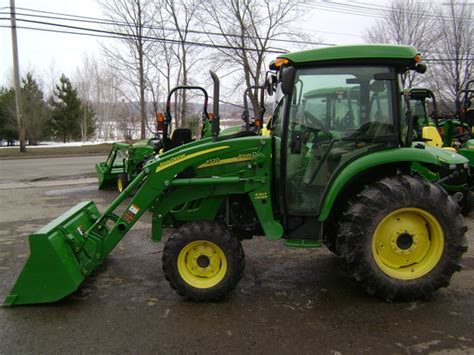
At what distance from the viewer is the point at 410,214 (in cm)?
372

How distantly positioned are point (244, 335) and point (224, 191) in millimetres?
1310

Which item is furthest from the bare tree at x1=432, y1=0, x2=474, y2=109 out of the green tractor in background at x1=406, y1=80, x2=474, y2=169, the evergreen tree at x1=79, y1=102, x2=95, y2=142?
the evergreen tree at x1=79, y1=102, x2=95, y2=142

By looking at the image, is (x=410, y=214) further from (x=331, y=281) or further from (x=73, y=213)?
(x=73, y=213)

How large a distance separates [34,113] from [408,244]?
4319 centimetres

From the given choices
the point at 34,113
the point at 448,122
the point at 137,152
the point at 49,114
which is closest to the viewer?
the point at 137,152

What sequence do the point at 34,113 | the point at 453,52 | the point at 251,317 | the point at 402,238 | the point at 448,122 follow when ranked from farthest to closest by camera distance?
1. the point at 34,113
2. the point at 453,52
3. the point at 448,122
4. the point at 402,238
5. the point at 251,317

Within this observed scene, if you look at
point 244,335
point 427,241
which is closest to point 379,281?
point 427,241

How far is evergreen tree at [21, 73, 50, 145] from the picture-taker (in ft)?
132

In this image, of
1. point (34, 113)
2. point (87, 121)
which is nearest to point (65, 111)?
point (87, 121)

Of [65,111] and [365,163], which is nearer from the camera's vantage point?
[365,163]

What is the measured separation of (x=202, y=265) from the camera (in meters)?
3.77

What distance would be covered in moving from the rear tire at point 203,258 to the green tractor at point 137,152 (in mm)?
4782

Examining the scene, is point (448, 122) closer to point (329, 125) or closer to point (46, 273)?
point (329, 125)

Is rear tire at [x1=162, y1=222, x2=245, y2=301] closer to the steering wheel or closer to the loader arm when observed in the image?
the loader arm
